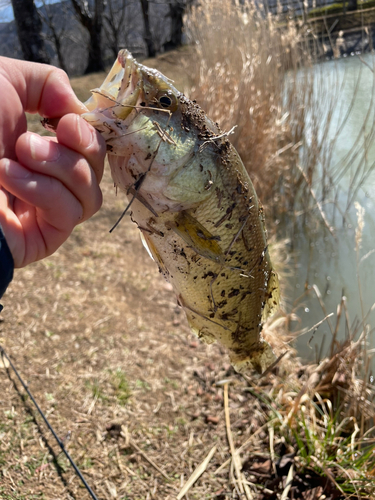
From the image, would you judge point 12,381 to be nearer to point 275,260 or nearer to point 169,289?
point 169,289

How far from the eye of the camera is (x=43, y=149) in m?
0.98

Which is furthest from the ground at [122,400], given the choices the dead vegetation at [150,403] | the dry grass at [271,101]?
the dry grass at [271,101]

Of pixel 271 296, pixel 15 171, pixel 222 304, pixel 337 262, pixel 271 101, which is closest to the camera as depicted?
pixel 15 171

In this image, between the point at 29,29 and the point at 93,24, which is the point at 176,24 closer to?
the point at 93,24

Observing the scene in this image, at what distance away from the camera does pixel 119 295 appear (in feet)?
11.5

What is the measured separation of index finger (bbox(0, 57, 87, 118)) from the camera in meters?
1.15

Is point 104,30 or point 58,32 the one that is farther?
point 104,30

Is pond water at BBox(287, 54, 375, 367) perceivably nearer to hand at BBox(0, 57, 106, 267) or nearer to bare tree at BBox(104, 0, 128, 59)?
hand at BBox(0, 57, 106, 267)

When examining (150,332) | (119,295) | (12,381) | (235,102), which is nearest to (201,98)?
(235,102)

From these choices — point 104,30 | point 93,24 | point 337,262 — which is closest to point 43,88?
point 337,262

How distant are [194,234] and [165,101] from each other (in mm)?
410

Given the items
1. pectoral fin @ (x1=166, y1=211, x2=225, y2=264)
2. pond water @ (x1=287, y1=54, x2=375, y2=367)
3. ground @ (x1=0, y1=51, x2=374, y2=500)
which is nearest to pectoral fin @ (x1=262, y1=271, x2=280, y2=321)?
pectoral fin @ (x1=166, y1=211, x2=225, y2=264)

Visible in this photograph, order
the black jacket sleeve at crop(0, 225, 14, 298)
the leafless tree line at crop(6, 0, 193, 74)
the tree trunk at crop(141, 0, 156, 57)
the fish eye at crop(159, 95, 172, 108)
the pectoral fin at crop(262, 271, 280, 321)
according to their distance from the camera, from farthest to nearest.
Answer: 1. the tree trunk at crop(141, 0, 156, 57)
2. the leafless tree line at crop(6, 0, 193, 74)
3. the pectoral fin at crop(262, 271, 280, 321)
4. the fish eye at crop(159, 95, 172, 108)
5. the black jacket sleeve at crop(0, 225, 14, 298)

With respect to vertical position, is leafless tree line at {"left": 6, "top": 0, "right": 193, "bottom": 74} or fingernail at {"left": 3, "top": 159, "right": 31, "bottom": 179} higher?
leafless tree line at {"left": 6, "top": 0, "right": 193, "bottom": 74}
